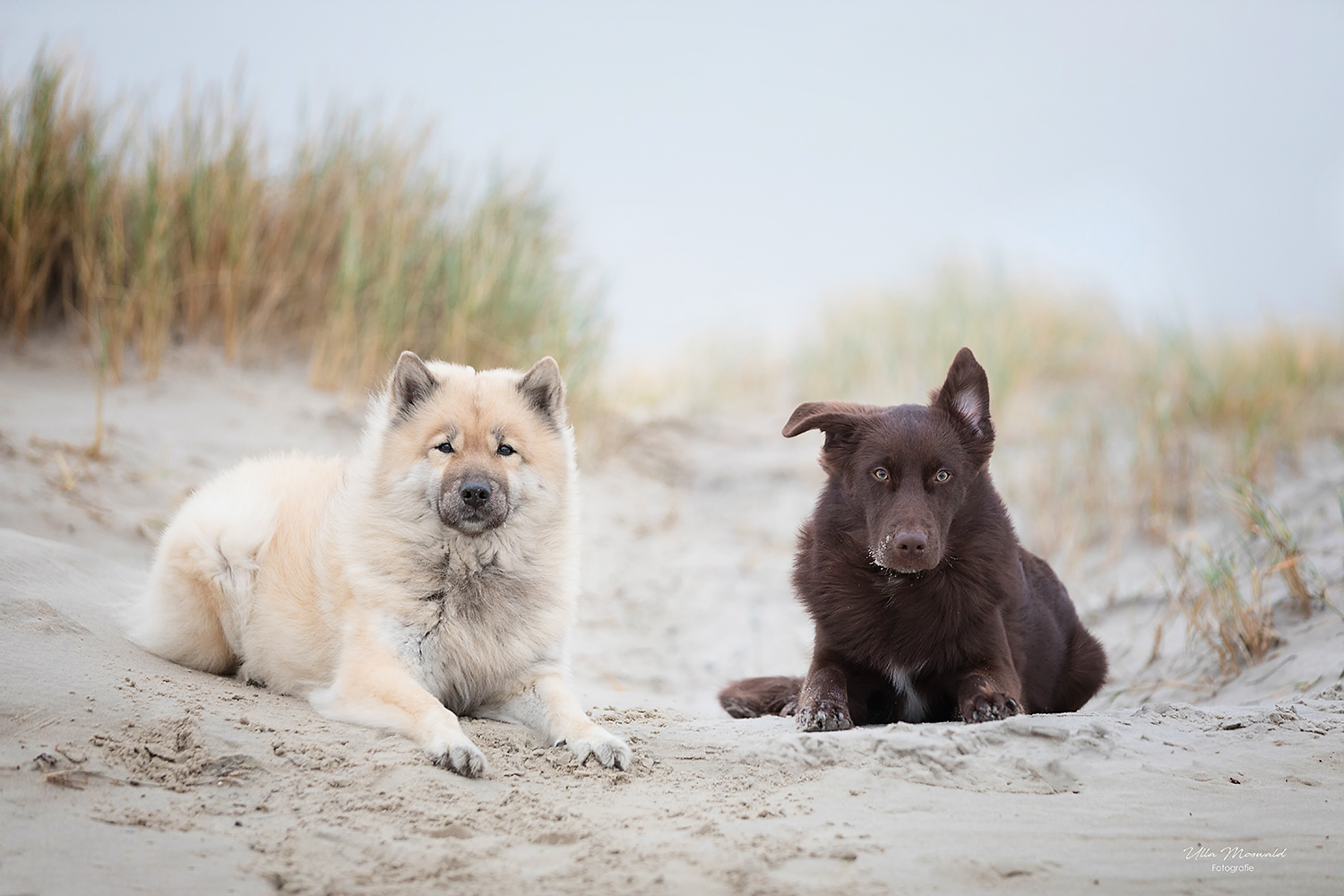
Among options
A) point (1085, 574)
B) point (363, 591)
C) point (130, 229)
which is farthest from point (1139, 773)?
point (130, 229)

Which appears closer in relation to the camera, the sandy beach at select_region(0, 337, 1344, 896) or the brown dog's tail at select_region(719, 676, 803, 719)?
the sandy beach at select_region(0, 337, 1344, 896)

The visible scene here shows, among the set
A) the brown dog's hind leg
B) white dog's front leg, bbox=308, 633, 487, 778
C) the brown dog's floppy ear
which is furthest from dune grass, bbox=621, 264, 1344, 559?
white dog's front leg, bbox=308, 633, 487, 778

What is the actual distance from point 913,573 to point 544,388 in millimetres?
1563

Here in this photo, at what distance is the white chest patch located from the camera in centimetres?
361

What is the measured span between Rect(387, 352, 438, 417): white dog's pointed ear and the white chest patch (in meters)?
2.04

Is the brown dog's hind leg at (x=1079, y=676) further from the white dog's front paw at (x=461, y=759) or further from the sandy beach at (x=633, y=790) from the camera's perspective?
the white dog's front paw at (x=461, y=759)

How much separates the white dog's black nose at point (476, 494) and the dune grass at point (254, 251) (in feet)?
13.2

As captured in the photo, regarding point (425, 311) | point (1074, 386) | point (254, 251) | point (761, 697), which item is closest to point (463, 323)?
point (425, 311)

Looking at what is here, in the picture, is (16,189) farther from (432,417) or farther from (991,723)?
(991,723)

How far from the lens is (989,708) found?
10.9 ft

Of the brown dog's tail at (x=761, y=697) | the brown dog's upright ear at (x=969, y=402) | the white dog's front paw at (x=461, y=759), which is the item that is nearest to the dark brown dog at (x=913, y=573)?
the brown dog's upright ear at (x=969, y=402)

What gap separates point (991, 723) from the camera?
3.14 meters

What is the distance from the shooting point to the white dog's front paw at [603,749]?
309 cm

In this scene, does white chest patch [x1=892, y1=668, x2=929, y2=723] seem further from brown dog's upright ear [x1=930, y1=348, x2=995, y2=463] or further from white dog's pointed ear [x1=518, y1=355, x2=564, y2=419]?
white dog's pointed ear [x1=518, y1=355, x2=564, y2=419]
